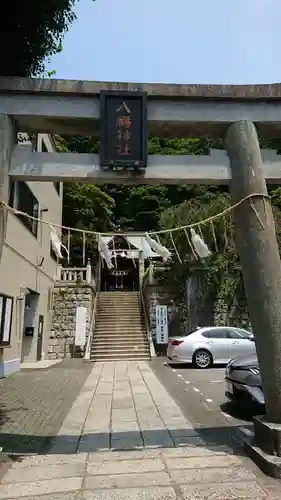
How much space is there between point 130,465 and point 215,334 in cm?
1042

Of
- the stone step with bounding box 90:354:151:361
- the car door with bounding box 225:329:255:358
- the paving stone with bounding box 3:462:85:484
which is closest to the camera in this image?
the paving stone with bounding box 3:462:85:484

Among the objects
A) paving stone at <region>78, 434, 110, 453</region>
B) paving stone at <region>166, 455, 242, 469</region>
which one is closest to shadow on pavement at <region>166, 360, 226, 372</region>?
paving stone at <region>78, 434, 110, 453</region>

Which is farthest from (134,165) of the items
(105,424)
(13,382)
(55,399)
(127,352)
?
(127,352)

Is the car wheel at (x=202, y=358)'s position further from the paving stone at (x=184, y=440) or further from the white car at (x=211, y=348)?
the paving stone at (x=184, y=440)

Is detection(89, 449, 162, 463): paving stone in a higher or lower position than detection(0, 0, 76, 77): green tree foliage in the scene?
lower

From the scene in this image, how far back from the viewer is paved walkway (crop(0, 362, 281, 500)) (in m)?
3.85

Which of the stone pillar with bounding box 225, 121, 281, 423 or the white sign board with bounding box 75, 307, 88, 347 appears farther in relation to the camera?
the white sign board with bounding box 75, 307, 88, 347

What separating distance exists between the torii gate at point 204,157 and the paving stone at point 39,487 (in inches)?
86.0

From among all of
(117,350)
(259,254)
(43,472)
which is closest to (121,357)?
(117,350)

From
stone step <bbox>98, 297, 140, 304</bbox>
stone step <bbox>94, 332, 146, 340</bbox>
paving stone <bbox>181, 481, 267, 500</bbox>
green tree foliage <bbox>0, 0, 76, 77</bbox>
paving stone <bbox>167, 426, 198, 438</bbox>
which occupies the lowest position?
paving stone <bbox>181, 481, 267, 500</bbox>

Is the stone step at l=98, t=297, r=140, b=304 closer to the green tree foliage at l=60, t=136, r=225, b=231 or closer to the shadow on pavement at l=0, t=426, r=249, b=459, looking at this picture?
the green tree foliage at l=60, t=136, r=225, b=231

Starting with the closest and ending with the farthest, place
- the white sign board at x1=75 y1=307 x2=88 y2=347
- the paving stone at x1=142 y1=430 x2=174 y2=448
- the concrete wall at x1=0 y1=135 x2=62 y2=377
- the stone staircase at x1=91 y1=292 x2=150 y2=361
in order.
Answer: the paving stone at x1=142 y1=430 x2=174 y2=448 → the concrete wall at x1=0 y1=135 x2=62 y2=377 → the stone staircase at x1=91 y1=292 x2=150 y2=361 → the white sign board at x1=75 y1=307 x2=88 y2=347

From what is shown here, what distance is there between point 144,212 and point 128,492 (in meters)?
29.7

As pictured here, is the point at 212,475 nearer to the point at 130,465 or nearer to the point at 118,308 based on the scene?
the point at 130,465
